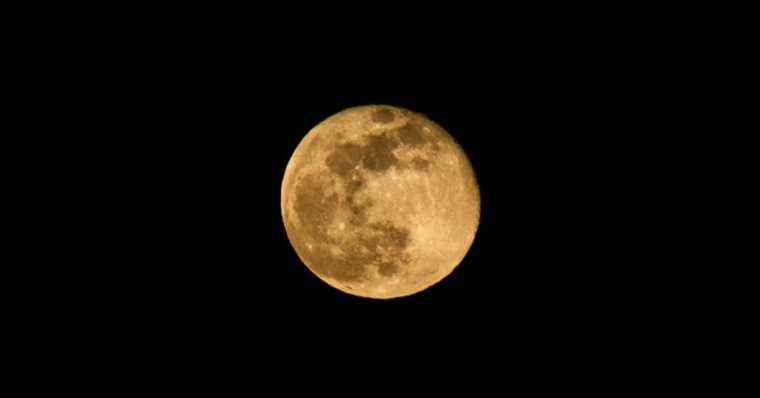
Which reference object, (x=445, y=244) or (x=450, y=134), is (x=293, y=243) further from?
(x=450, y=134)

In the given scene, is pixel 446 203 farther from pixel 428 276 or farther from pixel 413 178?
pixel 428 276

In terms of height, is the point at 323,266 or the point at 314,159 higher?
the point at 314,159

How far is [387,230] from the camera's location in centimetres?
351

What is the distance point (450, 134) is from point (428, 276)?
120 centimetres

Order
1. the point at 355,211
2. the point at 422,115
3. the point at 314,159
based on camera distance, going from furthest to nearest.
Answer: the point at 422,115 → the point at 314,159 → the point at 355,211

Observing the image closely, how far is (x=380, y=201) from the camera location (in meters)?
3.45

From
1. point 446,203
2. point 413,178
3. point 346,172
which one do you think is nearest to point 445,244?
point 446,203

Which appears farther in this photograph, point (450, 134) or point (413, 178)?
point (450, 134)

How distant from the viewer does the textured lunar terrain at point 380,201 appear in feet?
11.4

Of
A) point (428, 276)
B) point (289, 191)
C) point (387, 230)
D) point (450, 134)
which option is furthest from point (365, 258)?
point (450, 134)

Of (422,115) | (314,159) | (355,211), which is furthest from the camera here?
(422,115)

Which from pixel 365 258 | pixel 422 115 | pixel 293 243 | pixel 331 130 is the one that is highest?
pixel 422 115

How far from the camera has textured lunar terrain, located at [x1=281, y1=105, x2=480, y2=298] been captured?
3480mm

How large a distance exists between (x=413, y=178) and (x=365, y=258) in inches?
27.9
